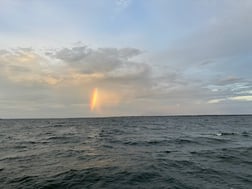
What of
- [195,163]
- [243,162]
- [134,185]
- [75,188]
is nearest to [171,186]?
[134,185]

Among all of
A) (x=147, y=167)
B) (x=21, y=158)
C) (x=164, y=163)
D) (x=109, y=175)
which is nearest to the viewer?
(x=109, y=175)

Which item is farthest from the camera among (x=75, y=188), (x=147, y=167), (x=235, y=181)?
(x=147, y=167)

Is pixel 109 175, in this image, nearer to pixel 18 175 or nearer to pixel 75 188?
pixel 75 188

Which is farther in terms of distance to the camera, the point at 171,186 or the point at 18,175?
the point at 18,175

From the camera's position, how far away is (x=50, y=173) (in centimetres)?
1695

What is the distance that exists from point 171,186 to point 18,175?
33.1 feet

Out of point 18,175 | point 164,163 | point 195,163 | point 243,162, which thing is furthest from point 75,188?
point 243,162

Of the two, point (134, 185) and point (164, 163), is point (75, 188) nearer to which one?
Result: point (134, 185)

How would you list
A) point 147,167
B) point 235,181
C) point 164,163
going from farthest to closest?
point 164,163 < point 147,167 < point 235,181

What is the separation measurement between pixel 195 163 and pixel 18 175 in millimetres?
13249

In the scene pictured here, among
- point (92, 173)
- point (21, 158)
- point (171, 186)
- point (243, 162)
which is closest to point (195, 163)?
point (243, 162)

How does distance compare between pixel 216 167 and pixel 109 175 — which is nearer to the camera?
pixel 109 175

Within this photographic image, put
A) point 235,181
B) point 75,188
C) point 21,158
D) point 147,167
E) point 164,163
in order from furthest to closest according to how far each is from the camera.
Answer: point 21,158 < point 164,163 < point 147,167 < point 235,181 < point 75,188

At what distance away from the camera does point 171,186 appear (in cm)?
1410
